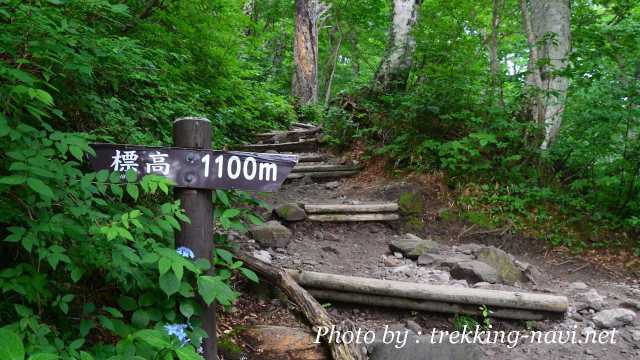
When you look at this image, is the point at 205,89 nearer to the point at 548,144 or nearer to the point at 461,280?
the point at 461,280

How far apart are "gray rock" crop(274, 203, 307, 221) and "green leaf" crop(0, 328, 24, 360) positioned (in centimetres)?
398

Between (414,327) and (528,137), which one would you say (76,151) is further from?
(528,137)

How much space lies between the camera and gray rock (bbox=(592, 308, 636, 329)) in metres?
3.79

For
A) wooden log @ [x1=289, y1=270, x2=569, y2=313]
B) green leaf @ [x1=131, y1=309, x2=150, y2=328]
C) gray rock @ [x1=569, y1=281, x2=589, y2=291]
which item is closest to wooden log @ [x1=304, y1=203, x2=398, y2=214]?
wooden log @ [x1=289, y1=270, x2=569, y2=313]

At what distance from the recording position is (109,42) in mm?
3064

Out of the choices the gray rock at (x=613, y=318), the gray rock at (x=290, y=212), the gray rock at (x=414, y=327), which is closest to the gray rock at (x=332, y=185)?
the gray rock at (x=290, y=212)

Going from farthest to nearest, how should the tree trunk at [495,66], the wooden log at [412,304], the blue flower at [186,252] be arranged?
the tree trunk at [495,66] → the wooden log at [412,304] → the blue flower at [186,252]

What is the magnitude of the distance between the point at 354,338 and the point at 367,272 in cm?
152

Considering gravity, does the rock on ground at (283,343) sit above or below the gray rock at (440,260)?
below

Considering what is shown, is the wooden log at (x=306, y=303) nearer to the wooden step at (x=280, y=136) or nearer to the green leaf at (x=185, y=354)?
the green leaf at (x=185, y=354)

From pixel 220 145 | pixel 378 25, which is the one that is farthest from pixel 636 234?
pixel 378 25

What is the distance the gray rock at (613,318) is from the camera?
12.4 feet

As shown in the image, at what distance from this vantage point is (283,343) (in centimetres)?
287

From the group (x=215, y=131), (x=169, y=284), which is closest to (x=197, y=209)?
(x=169, y=284)
